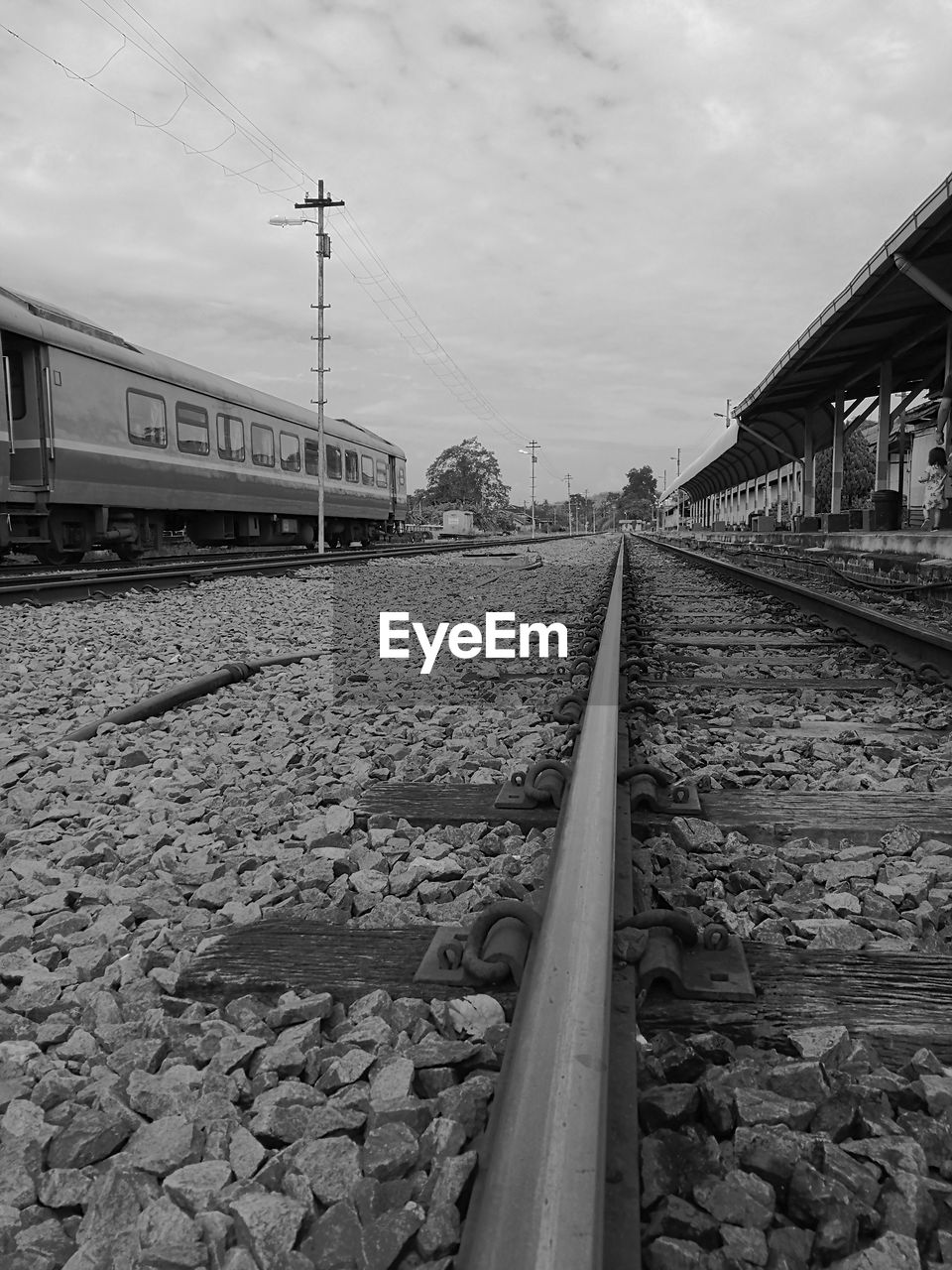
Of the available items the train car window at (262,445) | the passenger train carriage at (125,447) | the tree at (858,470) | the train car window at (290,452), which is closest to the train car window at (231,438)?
the passenger train carriage at (125,447)

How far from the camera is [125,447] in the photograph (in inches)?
484

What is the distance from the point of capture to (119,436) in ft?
39.8

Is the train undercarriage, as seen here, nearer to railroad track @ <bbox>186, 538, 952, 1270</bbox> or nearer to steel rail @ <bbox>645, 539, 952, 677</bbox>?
steel rail @ <bbox>645, 539, 952, 677</bbox>

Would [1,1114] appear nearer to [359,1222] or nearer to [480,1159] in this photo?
[359,1222]

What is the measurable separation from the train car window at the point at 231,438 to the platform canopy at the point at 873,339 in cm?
1058

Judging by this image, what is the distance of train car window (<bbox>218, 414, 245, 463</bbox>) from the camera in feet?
50.0

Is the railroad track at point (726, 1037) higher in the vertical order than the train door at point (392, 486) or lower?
lower

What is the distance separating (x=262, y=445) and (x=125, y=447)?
5276mm

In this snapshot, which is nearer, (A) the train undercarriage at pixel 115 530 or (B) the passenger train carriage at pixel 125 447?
(B) the passenger train carriage at pixel 125 447

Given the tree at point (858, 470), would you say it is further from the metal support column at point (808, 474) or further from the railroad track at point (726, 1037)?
the railroad track at point (726, 1037)

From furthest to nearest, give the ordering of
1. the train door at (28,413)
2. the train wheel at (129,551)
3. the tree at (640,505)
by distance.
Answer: the tree at (640,505), the train wheel at (129,551), the train door at (28,413)

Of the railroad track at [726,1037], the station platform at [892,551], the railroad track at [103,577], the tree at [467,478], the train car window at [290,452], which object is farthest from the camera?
the tree at [467,478]

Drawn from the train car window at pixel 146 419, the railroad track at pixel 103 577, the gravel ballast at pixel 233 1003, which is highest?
the train car window at pixel 146 419

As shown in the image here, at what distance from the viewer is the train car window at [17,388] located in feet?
34.9
